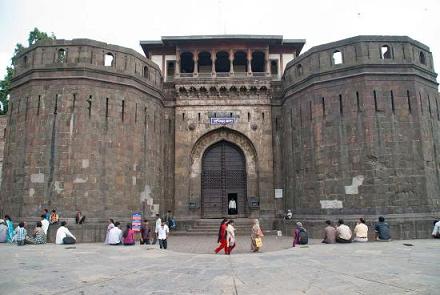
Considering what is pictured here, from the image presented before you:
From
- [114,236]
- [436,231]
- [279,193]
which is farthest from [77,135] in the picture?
[436,231]

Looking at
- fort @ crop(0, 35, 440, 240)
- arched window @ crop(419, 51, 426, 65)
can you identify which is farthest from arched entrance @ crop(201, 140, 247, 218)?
arched window @ crop(419, 51, 426, 65)

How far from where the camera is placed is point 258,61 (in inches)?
1091

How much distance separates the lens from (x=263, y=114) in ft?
78.9

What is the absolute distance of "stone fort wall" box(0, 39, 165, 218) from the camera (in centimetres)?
1778

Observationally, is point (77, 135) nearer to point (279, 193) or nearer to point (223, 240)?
point (223, 240)

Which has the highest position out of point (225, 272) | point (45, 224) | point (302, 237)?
point (45, 224)

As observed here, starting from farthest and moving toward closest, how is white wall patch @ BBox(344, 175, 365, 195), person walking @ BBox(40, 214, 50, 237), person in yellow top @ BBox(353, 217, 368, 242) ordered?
white wall patch @ BBox(344, 175, 365, 195)
person walking @ BBox(40, 214, 50, 237)
person in yellow top @ BBox(353, 217, 368, 242)

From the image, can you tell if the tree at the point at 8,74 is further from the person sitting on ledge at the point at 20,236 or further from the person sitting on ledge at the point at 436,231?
the person sitting on ledge at the point at 436,231

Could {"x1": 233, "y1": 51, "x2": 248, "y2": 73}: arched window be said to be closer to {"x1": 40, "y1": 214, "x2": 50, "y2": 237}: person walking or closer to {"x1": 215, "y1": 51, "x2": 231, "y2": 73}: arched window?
{"x1": 215, "y1": 51, "x2": 231, "y2": 73}: arched window

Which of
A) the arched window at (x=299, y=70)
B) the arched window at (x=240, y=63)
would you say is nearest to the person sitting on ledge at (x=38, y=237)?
the arched window at (x=299, y=70)

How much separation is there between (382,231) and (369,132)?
517 centimetres

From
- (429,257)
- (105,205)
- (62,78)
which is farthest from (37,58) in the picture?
(429,257)

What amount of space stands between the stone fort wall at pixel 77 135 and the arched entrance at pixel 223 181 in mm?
4364

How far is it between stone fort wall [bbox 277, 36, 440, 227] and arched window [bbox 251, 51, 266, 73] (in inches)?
254
